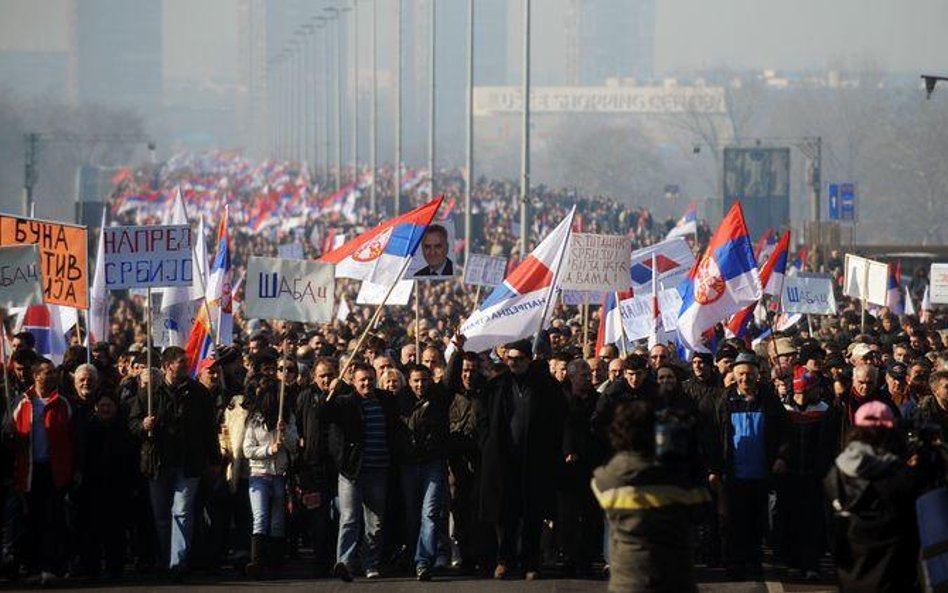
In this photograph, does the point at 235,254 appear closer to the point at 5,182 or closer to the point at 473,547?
the point at 473,547

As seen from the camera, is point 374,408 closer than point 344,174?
Yes

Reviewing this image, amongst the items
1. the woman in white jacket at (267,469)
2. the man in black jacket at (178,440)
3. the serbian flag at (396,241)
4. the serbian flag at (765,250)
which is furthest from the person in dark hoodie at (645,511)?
the serbian flag at (765,250)

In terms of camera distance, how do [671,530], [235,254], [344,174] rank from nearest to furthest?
[671,530]
[235,254]
[344,174]

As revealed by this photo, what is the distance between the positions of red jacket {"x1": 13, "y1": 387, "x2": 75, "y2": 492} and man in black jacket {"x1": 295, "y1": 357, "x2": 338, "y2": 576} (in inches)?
53.7

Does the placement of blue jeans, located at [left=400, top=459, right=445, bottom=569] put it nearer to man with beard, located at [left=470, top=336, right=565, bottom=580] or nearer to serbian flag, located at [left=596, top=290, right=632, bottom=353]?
man with beard, located at [left=470, top=336, right=565, bottom=580]

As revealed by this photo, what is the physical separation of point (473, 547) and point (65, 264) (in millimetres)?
3544

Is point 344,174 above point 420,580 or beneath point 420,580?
above

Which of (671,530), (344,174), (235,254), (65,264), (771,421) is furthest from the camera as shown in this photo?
(344,174)

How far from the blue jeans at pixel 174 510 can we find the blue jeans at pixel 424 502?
1.24 metres

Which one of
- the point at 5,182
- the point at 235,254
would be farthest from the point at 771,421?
the point at 5,182

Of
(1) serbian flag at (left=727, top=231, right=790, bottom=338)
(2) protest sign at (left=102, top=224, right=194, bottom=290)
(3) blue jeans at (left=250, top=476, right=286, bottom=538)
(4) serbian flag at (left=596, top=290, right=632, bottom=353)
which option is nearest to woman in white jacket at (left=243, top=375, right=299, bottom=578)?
(3) blue jeans at (left=250, top=476, right=286, bottom=538)

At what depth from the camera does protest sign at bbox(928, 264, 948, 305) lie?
2591 centimetres

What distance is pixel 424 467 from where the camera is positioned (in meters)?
14.2

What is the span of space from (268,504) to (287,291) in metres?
1.90
